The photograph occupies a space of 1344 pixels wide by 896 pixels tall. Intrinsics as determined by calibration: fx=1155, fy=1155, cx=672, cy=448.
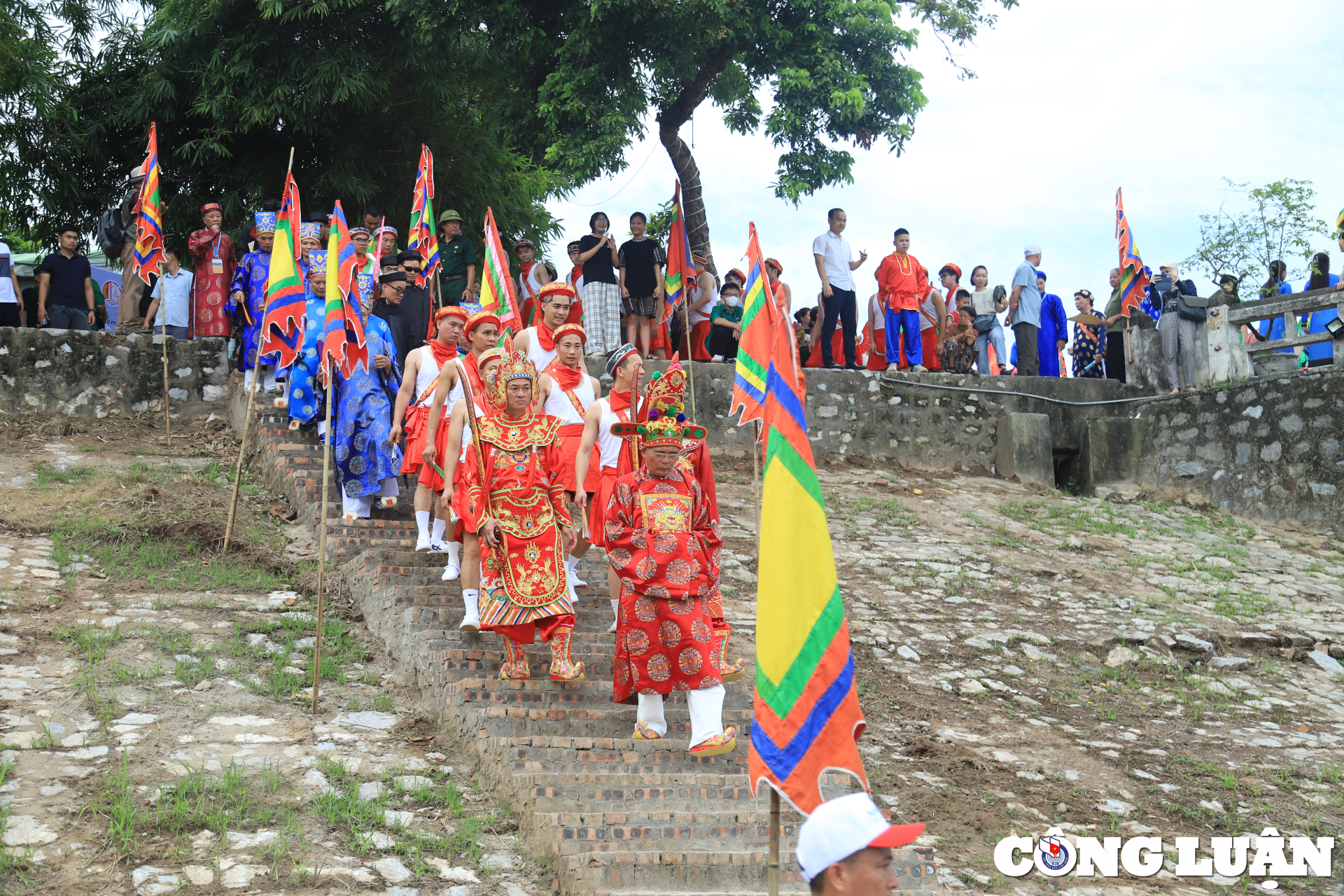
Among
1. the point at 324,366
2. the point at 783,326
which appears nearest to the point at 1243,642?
the point at 783,326

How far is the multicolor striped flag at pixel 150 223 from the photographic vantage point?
11.2m

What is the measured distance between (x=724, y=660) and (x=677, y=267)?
6.62m

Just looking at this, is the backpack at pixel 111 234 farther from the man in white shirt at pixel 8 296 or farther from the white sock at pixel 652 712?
the white sock at pixel 652 712

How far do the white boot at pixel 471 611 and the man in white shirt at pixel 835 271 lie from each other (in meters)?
7.81

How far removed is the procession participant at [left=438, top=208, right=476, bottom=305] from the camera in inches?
466

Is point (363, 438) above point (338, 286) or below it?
below

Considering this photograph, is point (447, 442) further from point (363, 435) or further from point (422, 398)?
point (363, 435)

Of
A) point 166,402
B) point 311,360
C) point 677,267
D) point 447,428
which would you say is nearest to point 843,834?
point 447,428

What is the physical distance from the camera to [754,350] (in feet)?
21.3

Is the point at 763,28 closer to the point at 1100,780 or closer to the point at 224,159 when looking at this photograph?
the point at 224,159

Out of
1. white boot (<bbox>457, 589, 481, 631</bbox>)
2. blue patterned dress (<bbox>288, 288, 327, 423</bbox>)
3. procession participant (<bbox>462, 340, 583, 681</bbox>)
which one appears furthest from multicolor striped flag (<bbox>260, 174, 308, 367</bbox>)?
white boot (<bbox>457, 589, 481, 631</bbox>)

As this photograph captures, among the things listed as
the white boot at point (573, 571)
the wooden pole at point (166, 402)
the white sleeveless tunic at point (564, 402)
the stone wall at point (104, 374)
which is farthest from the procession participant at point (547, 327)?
the stone wall at point (104, 374)

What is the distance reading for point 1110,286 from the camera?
15.0 m

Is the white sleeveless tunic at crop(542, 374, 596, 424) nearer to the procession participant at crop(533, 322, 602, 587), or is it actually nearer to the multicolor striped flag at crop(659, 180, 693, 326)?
the procession participant at crop(533, 322, 602, 587)
